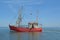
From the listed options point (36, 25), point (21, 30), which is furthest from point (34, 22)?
point (21, 30)

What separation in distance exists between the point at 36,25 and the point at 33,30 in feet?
9.82

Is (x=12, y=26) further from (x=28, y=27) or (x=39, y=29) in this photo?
(x=39, y=29)

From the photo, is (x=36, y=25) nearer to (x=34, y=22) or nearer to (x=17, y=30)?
(x=34, y=22)

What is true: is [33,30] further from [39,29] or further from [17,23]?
[17,23]

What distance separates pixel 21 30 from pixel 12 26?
4.88m

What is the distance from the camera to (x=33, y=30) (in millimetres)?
86688

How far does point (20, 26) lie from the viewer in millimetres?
87312

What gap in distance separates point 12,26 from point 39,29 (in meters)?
12.7

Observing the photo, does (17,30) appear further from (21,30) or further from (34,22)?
(34,22)

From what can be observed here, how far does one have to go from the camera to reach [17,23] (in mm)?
88625

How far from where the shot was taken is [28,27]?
8681 centimetres

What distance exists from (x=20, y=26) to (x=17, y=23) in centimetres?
242

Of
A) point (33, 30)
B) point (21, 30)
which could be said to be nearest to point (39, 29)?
point (33, 30)

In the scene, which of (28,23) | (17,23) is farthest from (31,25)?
(17,23)
